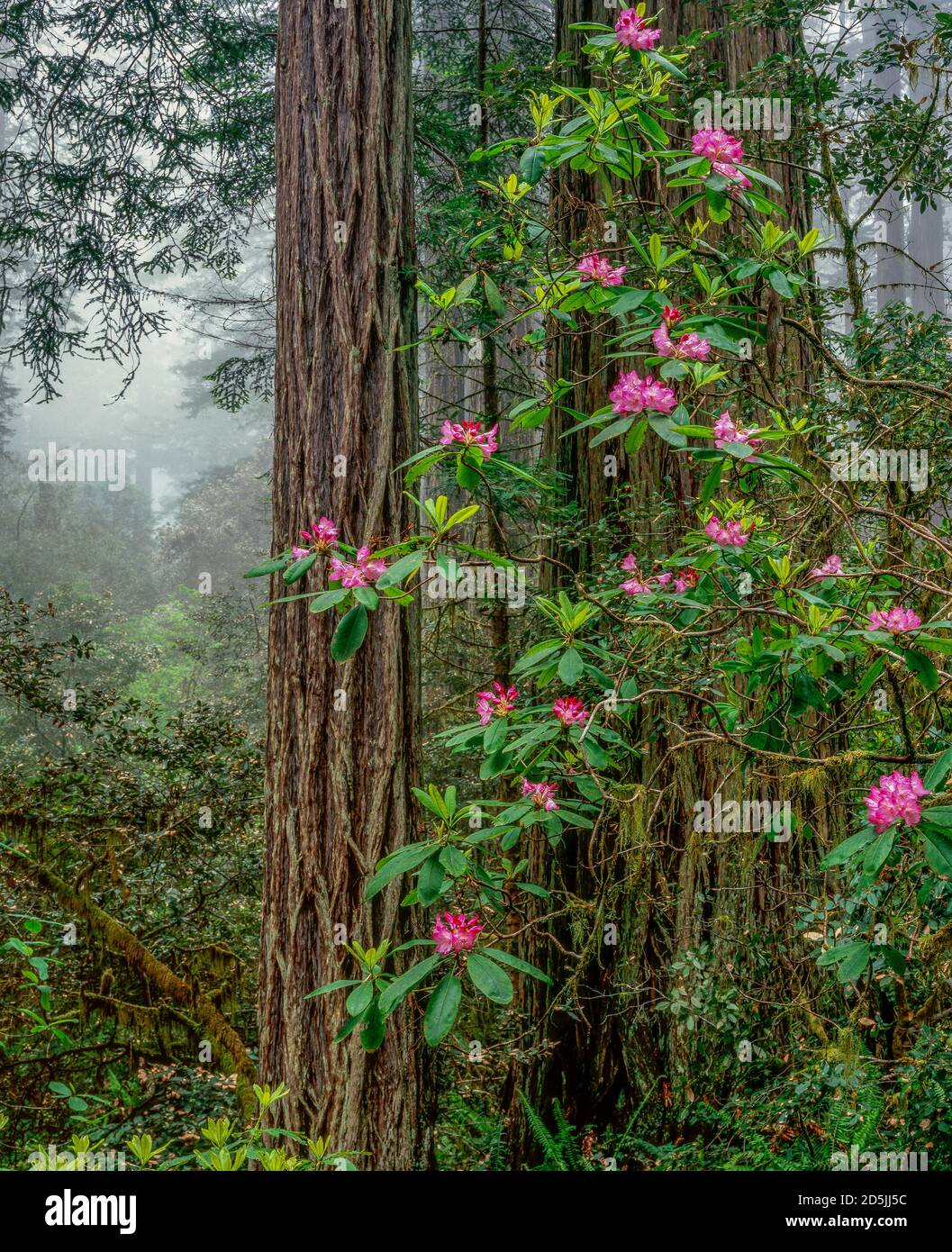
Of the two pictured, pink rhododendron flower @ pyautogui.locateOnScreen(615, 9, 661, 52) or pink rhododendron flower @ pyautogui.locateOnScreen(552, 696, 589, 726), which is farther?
pink rhododendron flower @ pyautogui.locateOnScreen(615, 9, 661, 52)

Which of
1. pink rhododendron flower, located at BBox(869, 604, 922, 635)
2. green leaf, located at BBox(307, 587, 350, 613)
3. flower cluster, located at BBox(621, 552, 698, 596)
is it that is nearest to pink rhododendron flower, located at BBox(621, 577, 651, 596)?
flower cluster, located at BBox(621, 552, 698, 596)

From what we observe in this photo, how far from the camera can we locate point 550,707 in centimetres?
221

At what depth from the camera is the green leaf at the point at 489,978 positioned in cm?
172

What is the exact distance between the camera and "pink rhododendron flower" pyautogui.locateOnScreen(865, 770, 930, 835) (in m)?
1.66

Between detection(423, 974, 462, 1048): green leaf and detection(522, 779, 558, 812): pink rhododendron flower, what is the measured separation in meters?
0.46

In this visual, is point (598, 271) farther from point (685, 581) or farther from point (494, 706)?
point (494, 706)

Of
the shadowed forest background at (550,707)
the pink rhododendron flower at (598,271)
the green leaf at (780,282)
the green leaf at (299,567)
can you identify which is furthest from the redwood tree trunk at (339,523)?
the green leaf at (780,282)

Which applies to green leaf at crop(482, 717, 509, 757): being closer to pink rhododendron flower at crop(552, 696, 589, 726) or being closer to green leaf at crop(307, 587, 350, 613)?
pink rhododendron flower at crop(552, 696, 589, 726)

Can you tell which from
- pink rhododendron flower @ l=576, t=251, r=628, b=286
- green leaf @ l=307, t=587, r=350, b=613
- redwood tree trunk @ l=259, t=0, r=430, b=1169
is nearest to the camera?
green leaf @ l=307, t=587, r=350, b=613

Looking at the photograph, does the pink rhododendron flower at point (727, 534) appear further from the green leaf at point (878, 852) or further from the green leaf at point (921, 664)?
the green leaf at point (878, 852)

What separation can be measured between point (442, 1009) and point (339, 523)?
1692 millimetres

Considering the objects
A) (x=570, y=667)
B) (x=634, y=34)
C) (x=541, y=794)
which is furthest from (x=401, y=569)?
(x=634, y=34)
